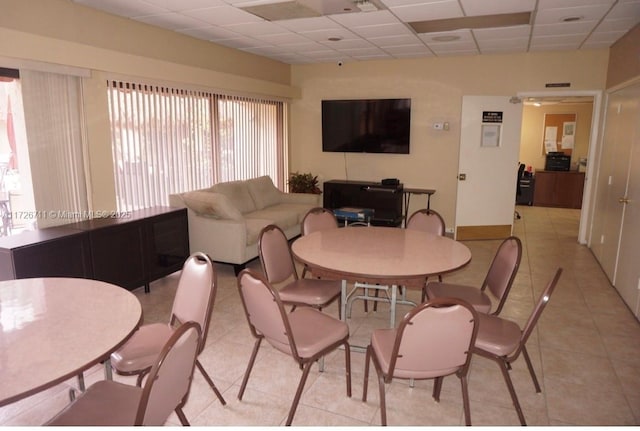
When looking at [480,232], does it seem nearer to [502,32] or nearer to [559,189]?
[502,32]

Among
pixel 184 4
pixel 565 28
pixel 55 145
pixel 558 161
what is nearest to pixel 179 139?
pixel 55 145

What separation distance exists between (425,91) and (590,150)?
8.39ft

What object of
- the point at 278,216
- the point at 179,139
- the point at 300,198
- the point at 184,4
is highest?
the point at 184,4

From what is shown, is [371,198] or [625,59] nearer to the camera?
[625,59]

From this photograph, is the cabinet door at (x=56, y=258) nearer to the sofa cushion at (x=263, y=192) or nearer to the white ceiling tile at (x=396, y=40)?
the sofa cushion at (x=263, y=192)

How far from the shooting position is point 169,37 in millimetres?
4973

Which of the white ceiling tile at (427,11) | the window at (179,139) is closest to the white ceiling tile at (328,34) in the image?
the white ceiling tile at (427,11)

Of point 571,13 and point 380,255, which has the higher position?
point 571,13

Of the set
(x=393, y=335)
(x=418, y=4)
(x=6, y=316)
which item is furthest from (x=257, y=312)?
(x=418, y=4)

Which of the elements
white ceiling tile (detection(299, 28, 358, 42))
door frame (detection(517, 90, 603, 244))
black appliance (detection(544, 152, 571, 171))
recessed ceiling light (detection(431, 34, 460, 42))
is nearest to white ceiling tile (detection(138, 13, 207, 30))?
white ceiling tile (detection(299, 28, 358, 42))

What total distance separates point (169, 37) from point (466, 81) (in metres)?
4.34

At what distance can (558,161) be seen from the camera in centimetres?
980

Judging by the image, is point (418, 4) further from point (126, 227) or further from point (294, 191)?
point (294, 191)

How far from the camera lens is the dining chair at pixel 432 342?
1.98 meters
